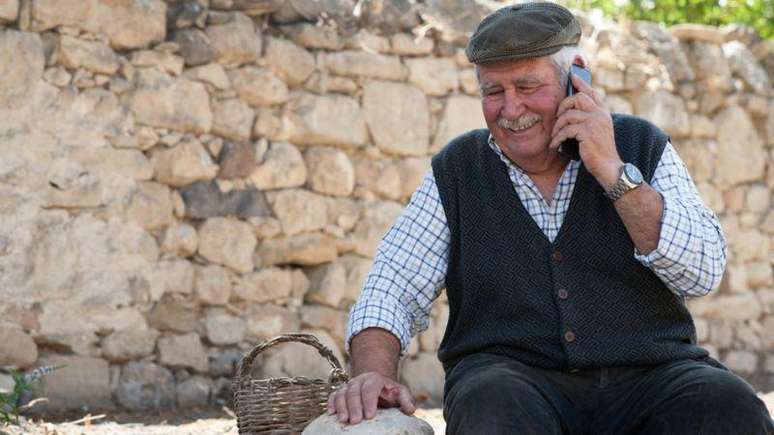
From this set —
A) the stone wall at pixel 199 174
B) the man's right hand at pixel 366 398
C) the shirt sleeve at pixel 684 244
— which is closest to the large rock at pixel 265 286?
the stone wall at pixel 199 174

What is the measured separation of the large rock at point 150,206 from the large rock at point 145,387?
65cm

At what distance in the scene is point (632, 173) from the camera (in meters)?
2.99

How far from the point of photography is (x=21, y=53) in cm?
515

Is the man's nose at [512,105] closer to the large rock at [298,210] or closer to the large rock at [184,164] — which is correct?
the large rock at [184,164]

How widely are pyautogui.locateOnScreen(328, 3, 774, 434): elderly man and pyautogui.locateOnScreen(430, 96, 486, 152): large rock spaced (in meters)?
3.20

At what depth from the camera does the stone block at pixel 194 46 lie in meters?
5.64

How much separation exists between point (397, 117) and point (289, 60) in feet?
2.38

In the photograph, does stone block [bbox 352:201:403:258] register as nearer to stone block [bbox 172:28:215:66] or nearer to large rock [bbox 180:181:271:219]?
large rock [bbox 180:181:271:219]

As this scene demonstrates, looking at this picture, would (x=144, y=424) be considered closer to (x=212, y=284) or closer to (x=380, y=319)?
(x=212, y=284)

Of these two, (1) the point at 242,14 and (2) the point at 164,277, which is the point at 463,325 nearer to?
(2) the point at 164,277

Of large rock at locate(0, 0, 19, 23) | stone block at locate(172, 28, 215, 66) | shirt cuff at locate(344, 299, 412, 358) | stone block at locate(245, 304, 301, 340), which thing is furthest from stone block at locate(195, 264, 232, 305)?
shirt cuff at locate(344, 299, 412, 358)

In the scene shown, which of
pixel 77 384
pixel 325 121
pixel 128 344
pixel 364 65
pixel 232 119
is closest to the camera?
pixel 77 384

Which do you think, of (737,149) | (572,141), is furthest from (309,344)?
(737,149)

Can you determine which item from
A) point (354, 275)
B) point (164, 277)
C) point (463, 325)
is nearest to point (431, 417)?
point (354, 275)
